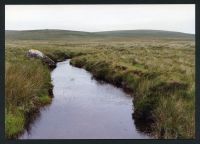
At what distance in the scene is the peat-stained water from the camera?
32.7ft

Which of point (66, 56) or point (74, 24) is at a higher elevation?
point (74, 24)

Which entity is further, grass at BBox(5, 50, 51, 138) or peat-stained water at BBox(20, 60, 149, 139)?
peat-stained water at BBox(20, 60, 149, 139)

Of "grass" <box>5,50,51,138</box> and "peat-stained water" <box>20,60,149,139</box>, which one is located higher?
"grass" <box>5,50,51,138</box>

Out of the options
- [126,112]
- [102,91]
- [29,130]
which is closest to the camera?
[29,130]

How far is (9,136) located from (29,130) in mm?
1362

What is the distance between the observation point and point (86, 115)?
1170 cm

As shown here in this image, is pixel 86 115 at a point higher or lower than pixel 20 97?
lower

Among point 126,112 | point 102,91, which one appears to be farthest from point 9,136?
point 102,91

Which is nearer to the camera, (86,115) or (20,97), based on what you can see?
(20,97)

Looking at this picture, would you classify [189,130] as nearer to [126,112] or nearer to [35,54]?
[126,112]

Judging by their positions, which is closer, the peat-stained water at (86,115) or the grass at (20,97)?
the grass at (20,97)

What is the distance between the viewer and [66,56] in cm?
3011

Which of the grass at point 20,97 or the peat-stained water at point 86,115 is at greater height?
the grass at point 20,97

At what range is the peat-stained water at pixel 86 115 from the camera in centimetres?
998
